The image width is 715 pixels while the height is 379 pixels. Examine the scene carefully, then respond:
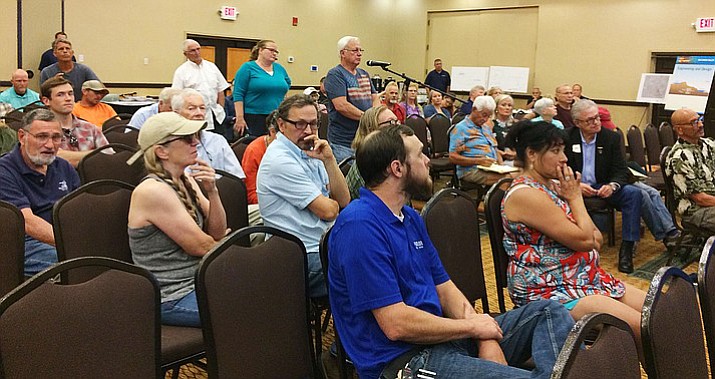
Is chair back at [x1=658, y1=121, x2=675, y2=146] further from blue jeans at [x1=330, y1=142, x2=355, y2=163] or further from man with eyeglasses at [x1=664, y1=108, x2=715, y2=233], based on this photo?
blue jeans at [x1=330, y1=142, x2=355, y2=163]

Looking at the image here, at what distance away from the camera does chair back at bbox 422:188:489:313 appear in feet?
8.67

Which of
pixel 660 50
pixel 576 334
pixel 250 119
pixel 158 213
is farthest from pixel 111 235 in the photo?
pixel 660 50

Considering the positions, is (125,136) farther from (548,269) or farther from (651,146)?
(651,146)

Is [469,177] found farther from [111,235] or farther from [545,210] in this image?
[111,235]

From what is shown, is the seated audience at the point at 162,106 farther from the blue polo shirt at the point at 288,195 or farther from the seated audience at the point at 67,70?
the seated audience at the point at 67,70

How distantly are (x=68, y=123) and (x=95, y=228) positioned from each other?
2143mm

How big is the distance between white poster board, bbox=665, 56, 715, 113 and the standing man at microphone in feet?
25.0

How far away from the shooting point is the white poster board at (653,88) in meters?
11.5

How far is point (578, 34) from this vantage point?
12.6 meters

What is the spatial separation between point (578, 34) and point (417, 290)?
38.6 feet

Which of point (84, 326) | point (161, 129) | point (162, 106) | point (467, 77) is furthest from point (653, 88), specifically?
point (84, 326)

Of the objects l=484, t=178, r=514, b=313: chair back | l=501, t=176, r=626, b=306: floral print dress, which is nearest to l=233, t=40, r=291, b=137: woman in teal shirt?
l=484, t=178, r=514, b=313: chair back

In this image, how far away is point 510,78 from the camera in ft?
44.4

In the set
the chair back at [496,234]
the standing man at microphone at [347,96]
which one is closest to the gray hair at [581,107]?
the standing man at microphone at [347,96]
